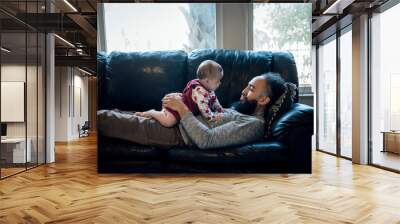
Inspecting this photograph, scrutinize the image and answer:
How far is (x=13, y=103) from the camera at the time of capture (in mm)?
6453

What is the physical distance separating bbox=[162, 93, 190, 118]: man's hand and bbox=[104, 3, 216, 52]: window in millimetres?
736

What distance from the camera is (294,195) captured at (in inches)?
179

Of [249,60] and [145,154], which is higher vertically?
[249,60]

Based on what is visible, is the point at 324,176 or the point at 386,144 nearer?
the point at 324,176

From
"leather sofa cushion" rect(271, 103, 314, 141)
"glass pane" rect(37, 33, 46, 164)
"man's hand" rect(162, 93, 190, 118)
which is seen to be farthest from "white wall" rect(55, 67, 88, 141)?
"leather sofa cushion" rect(271, 103, 314, 141)

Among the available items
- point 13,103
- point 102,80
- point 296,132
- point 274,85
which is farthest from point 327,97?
point 13,103

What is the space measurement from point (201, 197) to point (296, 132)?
194 cm

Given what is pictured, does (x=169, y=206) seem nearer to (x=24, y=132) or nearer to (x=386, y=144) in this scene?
(x=24, y=132)

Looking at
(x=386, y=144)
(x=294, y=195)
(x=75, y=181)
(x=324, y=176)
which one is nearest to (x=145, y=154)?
(x=75, y=181)

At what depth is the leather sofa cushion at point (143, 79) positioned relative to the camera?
5.91 m

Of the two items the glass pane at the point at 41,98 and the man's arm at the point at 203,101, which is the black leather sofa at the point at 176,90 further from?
the glass pane at the point at 41,98

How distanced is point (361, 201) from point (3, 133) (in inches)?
207

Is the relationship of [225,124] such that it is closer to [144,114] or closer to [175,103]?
[175,103]

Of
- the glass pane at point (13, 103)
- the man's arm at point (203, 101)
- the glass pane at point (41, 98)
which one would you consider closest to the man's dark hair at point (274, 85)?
the man's arm at point (203, 101)
